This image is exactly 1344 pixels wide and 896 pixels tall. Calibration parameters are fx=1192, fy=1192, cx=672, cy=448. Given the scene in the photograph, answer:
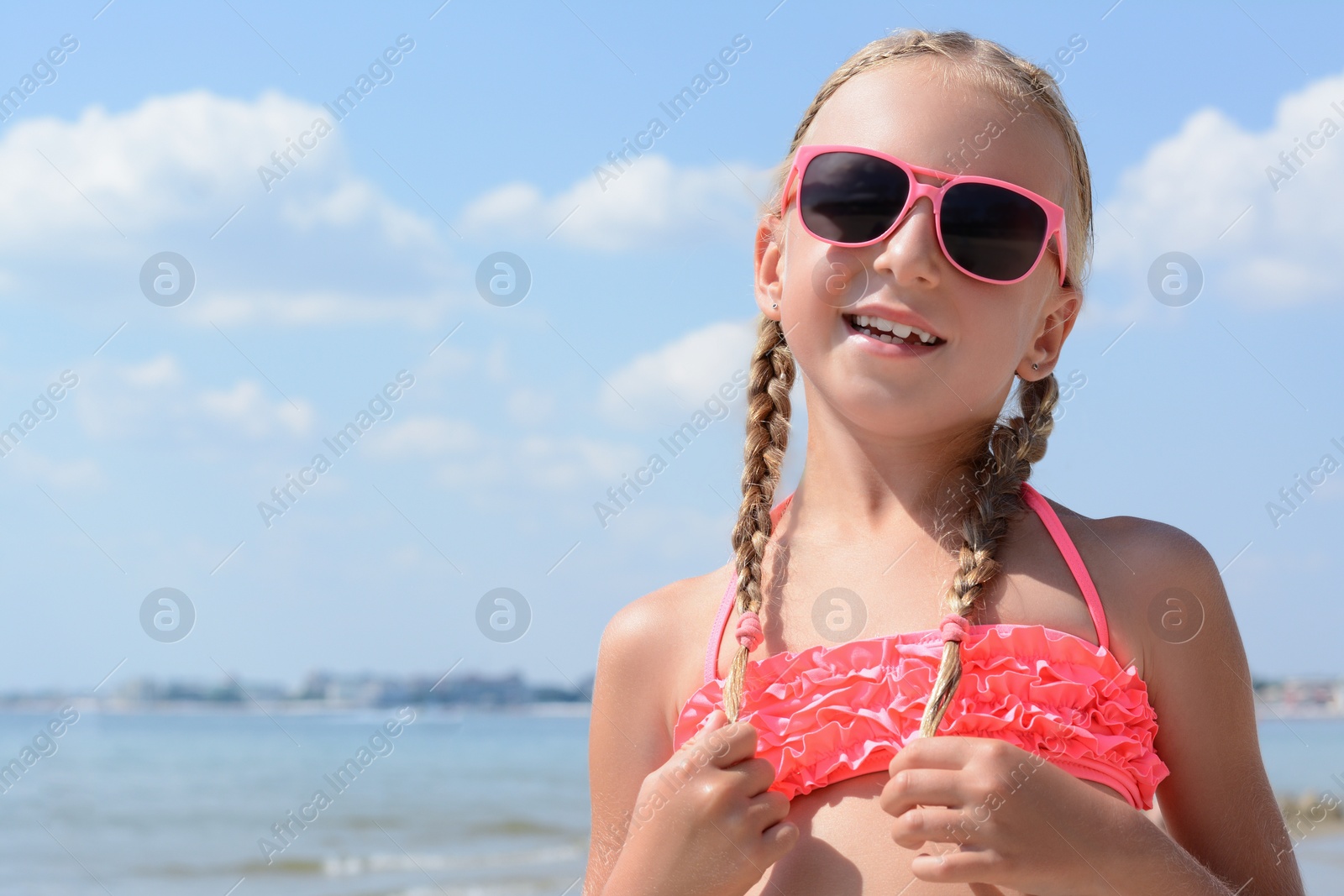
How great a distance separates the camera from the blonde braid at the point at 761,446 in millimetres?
2119

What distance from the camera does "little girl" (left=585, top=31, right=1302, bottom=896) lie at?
5.70 ft

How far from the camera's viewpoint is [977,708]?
1823 mm

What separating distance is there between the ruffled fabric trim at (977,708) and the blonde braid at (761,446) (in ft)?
0.76

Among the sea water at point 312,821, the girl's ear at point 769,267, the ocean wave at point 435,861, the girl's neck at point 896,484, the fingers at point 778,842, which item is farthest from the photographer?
the ocean wave at point 435,861

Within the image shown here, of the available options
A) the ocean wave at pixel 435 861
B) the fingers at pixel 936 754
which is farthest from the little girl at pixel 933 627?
the ocean wave at pixel 435 861

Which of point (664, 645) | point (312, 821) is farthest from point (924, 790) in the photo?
point (312, 821)

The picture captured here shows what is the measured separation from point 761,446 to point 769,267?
1.15 feet

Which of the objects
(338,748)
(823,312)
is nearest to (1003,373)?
(823,312)

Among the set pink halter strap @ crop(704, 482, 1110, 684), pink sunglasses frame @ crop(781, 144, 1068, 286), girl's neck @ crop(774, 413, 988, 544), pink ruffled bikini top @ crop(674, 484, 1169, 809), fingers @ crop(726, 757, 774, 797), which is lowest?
fingers @ crop(726, 757, 774, 797)

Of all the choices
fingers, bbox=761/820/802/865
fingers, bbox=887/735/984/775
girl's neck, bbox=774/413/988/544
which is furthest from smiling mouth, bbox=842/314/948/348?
fingers, bbox=761/820/802/865

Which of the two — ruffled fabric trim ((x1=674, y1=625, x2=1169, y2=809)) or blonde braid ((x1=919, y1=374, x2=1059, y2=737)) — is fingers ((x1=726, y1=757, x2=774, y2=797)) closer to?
ruffled fabric trim ((x1=674, y1=625, x2=1169, y2=809))

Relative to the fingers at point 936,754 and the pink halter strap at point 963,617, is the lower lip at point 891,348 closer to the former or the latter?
the pink halter strap at point 963,617

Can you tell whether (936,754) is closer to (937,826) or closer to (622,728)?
(937,826)

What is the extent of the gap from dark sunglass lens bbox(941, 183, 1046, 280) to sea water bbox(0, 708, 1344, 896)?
5.28 meters
